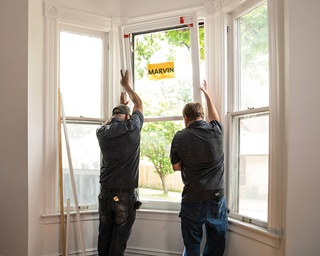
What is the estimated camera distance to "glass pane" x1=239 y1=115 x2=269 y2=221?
2434 millimetres

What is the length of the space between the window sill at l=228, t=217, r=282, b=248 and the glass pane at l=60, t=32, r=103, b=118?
5.46ft

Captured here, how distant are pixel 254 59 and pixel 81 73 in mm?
1658

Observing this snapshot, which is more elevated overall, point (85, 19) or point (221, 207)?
point (85, 19)

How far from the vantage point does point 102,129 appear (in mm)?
2750

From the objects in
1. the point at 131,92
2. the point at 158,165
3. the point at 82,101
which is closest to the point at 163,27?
the point at 131,92

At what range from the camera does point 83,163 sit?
3.23m

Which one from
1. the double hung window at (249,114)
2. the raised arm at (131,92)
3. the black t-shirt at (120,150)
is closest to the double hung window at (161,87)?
the raised arm at (131,92)

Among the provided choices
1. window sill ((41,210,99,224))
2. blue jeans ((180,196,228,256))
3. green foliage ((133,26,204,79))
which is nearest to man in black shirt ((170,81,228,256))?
blue jeans ((180,196,228,256))

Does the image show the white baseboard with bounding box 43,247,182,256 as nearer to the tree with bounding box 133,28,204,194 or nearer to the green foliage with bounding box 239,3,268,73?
the tree with bounding box 133,28,204,194
